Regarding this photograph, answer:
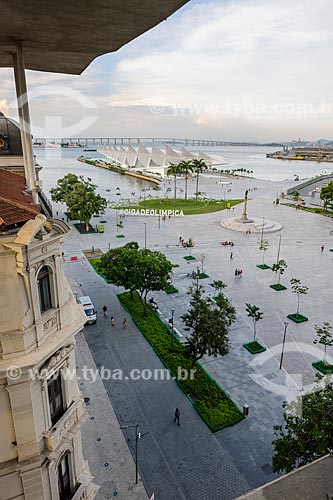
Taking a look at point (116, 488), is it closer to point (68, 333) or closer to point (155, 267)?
point (68, 333)

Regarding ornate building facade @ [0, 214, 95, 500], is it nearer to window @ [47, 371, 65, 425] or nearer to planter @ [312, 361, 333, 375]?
window @ [47, 371, 65, 425]

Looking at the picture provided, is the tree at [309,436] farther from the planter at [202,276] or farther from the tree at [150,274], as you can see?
the planter at [202,276]

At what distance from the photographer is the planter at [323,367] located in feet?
73.3

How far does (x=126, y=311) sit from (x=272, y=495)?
19.0m

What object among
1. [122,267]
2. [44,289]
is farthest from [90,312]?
[44,289]

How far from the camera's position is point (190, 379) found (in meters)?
21.5

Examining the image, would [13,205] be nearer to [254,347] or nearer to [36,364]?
[36,364]

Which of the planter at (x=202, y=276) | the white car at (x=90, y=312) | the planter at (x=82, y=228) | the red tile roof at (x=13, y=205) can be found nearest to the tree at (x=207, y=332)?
the white car at (x=90, y=312)

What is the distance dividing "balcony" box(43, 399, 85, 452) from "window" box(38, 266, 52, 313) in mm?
3038

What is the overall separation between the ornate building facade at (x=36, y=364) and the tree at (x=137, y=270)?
17420 millimetres

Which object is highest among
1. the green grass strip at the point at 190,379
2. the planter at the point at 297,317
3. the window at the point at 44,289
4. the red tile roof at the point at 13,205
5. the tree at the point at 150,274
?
the red tile roof at the point at 13,205

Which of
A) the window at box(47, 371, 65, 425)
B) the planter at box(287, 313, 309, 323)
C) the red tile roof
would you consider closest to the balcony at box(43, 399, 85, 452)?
the window at box(47, 371, 65, 425)

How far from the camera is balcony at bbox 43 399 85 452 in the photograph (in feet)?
29.0

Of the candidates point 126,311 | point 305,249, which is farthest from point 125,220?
point 126,311
